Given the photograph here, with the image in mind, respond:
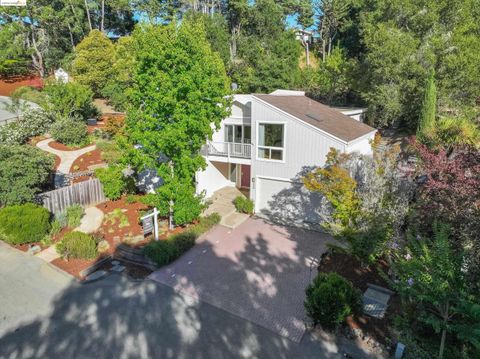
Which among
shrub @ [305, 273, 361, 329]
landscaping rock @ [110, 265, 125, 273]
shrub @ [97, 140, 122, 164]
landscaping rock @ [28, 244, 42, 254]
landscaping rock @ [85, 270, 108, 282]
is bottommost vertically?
landscaping rock @ [110, 265, 125, 273]

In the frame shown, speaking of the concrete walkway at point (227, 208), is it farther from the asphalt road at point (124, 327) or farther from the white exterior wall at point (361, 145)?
the white exterior wall at point (361, 145)

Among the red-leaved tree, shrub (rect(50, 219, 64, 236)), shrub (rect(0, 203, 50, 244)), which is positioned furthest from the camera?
shrub (rect(50, 219, 64, 236))

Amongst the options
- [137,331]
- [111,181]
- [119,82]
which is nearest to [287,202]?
[111,181]

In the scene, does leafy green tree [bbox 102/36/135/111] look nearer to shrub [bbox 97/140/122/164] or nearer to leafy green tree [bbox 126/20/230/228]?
shrub [bbox 97/140/122/164]

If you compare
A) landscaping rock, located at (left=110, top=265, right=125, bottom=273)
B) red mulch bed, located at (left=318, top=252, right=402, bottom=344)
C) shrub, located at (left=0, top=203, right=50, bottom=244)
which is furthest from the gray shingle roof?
shrub, located at (left=0, top=203, right=50, bottom=244)

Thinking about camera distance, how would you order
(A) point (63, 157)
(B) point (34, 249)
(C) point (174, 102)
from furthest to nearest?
(A) point (63, 157)
(B) point (34, 249)
(C) point (174, 102)

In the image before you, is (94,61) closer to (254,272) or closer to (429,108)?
(254,272)

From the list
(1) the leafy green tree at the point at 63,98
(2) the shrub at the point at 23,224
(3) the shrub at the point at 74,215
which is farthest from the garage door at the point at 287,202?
(1) the leafy green tree at the point at 63,98

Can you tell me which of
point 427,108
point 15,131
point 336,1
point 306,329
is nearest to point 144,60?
point 306,329
